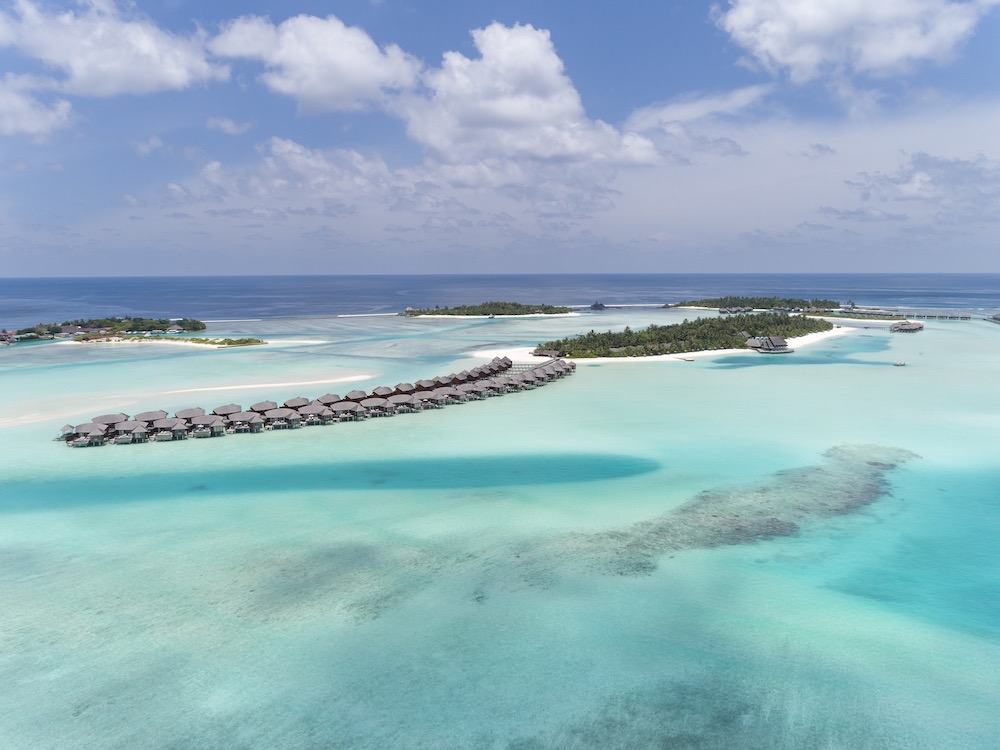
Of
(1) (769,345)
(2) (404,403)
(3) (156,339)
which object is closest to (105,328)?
(3) (156,339)

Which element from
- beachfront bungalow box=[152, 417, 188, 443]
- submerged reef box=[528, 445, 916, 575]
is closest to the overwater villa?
submerged reef box=[528, 445, 916, 575]

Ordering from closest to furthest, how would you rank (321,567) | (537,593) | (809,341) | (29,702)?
(29,702), (537,593), (321,567), (809,341)

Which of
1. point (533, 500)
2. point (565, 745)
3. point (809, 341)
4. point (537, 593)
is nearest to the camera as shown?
point (565, 745)

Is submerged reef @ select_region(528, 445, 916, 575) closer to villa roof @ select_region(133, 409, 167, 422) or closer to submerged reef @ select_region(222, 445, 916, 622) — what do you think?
submerged reef @ select_region(222, 445, 916, 622)

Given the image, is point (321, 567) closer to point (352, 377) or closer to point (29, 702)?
point (29, 702)

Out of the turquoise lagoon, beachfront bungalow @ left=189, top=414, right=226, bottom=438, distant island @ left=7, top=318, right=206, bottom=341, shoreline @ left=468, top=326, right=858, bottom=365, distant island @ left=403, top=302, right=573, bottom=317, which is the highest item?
distant island @ left=403, top=302, right=573, bottom=317

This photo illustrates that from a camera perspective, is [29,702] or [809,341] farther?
[809,341]

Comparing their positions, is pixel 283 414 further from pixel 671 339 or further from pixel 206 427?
pixel 671 339

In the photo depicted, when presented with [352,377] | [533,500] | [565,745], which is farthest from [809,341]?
[565,745]
